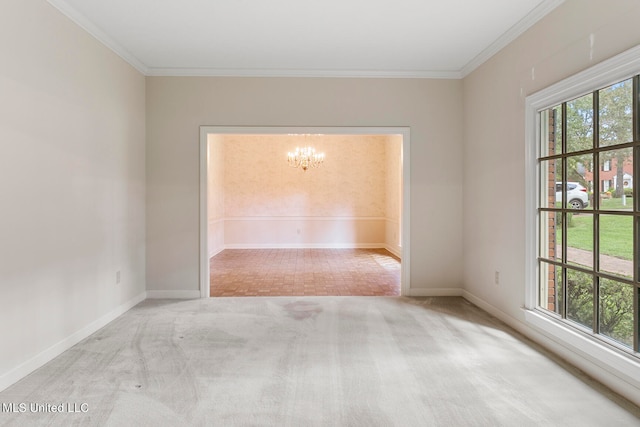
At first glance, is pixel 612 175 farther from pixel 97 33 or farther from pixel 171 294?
pixel 171 294

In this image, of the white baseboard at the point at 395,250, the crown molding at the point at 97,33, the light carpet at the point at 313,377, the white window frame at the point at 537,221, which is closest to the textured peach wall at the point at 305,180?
the white baseboard at the point at 395,250

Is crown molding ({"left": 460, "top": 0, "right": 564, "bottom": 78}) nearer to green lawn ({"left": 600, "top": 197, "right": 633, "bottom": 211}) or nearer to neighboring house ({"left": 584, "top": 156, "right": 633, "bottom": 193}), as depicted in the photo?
neighboring house ({"left": 584, "top": 156, "right": 633, "bottom": 193})

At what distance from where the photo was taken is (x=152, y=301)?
4.44m

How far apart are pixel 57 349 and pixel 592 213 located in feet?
13.3

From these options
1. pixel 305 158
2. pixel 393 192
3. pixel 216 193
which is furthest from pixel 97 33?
pixel 393 192

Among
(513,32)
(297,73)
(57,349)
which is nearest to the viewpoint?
(57,349)

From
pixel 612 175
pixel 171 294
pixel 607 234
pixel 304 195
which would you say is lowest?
pixel 171 294

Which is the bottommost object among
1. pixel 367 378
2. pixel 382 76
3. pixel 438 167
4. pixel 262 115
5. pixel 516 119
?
pixel 367 378

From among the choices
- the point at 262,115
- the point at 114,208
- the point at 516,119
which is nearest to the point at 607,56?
the point at 516,119

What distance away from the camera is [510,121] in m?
3.57

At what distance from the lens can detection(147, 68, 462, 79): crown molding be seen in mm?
4500

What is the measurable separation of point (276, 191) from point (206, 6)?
6.69 m

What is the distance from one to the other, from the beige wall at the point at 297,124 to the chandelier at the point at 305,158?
176 inches

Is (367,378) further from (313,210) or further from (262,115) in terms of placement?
(313,210)
